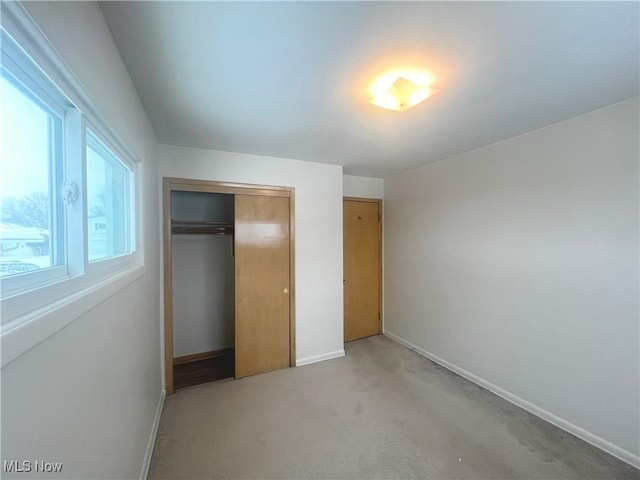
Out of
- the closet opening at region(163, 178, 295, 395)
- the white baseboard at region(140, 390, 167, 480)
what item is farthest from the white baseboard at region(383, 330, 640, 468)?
the white baseboard at region(140, 390, 167, 480)

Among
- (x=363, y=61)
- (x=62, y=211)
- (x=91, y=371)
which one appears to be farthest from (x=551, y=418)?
(x=62, y=211)

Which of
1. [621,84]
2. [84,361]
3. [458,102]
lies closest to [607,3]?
[458,102]

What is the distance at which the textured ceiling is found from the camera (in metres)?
1.04

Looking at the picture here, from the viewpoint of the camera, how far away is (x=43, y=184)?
30.9 inches

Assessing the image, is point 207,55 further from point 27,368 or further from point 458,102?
point 458,102

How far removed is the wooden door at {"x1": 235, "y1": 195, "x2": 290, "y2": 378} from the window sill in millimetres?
1756

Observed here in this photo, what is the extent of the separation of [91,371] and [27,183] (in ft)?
2.13

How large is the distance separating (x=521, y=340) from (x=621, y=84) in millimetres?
1989

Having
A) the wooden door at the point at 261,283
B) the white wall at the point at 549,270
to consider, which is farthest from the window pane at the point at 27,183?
the white wall at the point at 549,270

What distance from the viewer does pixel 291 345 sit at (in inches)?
118

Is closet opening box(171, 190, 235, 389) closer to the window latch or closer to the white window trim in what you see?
the white window trim

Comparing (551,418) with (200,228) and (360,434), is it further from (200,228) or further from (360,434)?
(200,228)

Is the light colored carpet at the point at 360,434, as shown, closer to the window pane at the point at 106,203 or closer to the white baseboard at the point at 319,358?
the white baseboard at the point at 319,358

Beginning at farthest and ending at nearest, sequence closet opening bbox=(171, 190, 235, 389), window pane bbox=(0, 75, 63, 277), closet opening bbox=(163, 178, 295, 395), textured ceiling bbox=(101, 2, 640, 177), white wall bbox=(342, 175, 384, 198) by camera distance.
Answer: white wall bbox=(342, 175, 384, 198), closet opening bbox=(171, 190, 235, 389), closet opening bbox=(163, 178, 295, 395), textured ceiling bbox=(101, 2, 640, 177), window pane bbox=(0, 75, 63, 277)
